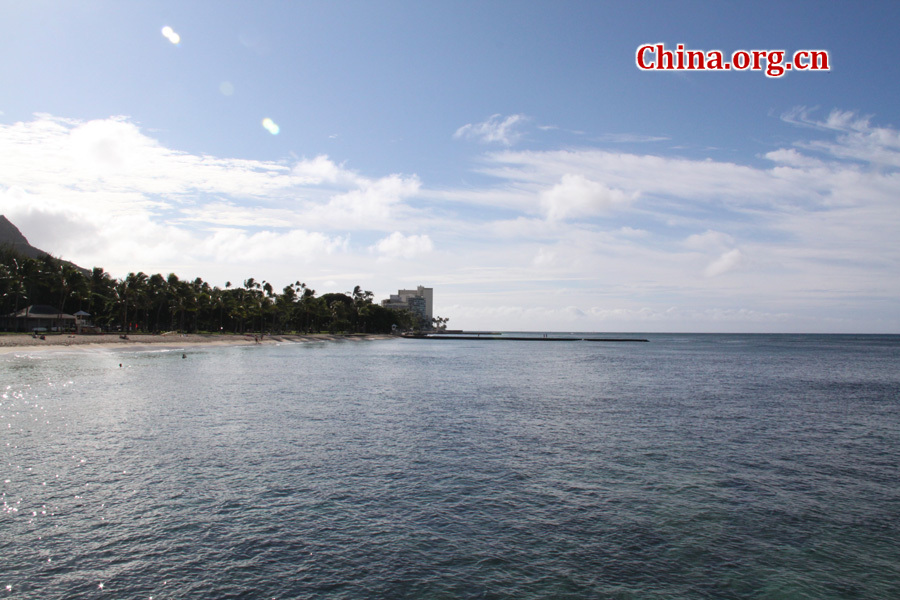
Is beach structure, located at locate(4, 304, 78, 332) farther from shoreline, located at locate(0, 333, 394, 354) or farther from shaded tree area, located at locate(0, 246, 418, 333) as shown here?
shoreline, located at locate(0, 333, 394, 354)

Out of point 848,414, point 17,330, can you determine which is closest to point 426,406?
point 848,414

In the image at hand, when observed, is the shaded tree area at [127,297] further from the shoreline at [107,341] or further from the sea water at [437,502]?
the sea water at [437,502]

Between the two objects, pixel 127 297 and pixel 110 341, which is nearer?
pixel 110 341

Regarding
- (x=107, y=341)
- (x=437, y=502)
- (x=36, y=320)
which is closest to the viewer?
(x=437, y=502)

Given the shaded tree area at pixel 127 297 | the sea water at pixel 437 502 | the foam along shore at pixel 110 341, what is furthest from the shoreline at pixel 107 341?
the sea water at pixel 437 502

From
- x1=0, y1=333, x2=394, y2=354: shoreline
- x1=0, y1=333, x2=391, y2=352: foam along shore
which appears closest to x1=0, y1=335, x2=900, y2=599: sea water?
x1=0, y1=333, x2=394, y2=354: shoreline

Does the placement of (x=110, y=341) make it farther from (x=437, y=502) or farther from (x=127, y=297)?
(x=437, y=502)

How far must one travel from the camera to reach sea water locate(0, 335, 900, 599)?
1349cm

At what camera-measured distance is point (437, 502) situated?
62.8 feet

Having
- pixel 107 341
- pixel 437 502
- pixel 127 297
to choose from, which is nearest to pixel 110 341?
pixel 107 341

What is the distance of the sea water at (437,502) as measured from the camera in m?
13.5

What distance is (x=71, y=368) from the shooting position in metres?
64.4

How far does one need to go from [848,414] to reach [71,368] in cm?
8268

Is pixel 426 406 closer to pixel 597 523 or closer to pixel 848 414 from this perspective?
pixel 597 523
